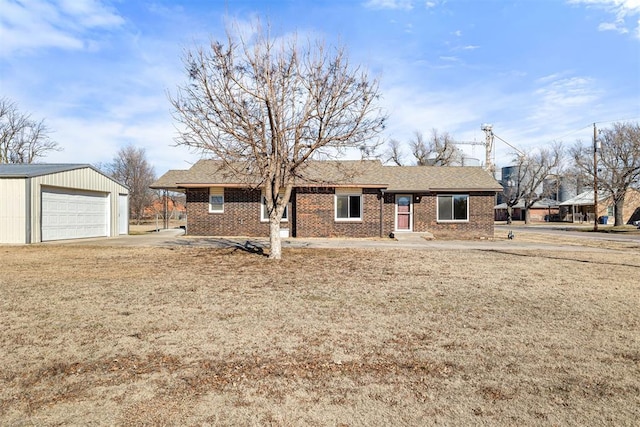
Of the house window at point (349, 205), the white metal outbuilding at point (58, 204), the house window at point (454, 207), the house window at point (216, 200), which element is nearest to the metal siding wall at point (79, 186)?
the white metal outbuilding at point (58, 204)

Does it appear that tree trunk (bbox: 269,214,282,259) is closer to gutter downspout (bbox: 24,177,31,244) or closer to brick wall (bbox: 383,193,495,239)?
brick wall (bbox: 383,193,495,239)

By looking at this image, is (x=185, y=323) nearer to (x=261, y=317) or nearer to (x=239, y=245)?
(x=261, y=317)

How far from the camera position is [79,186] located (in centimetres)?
1852

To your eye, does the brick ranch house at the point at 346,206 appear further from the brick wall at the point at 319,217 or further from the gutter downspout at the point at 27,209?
the gutter downspout at the point at 27,209

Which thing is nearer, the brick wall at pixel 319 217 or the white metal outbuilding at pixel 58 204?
the white metal outbuilding at pixel 58 204

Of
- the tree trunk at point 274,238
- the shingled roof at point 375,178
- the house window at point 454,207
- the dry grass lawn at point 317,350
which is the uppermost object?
the shingled roof at point 375,178

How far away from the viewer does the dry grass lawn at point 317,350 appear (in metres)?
2.96

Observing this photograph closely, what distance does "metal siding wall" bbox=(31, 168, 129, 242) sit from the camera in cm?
1622

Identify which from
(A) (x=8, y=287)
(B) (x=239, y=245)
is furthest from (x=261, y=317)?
(B) (x=239, y=245)

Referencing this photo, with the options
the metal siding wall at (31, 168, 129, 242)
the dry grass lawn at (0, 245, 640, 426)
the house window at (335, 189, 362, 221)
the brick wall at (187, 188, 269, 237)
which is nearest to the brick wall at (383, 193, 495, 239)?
the house window at (335, 189, 362, 221)

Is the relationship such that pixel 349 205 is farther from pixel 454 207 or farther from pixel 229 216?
pixel 229 216

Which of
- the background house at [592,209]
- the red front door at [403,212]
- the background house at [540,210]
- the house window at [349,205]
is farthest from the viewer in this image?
the background house at [540,210]

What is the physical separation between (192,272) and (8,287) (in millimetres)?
3376

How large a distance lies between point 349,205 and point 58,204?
13.3m
